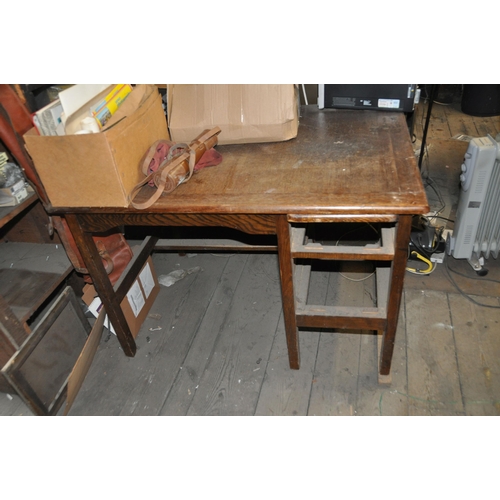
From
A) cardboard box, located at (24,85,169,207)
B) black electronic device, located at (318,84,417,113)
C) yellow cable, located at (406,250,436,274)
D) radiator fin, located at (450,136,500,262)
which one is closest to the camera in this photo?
cardboard box, located at (24,85,169,207)

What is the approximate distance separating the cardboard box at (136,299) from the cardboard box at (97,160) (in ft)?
1.91

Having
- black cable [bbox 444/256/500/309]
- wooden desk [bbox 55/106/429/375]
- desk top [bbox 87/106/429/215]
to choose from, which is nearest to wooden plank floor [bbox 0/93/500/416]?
black cable [bbox 444/256/500/309]

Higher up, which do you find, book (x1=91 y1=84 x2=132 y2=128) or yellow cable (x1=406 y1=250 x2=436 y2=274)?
book (x1=91 y1=84 x2=132 y2=128)

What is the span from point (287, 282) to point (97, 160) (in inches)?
26.0

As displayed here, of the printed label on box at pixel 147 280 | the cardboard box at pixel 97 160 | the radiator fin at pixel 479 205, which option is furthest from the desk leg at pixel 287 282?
the radiator fin at pixel 479 205

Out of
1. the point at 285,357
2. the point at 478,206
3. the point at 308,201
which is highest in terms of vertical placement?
the point at 308,201

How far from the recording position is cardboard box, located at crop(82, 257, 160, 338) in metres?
1.75

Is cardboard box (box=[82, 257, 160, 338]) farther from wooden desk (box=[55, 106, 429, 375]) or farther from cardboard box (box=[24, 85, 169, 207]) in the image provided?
cardboard box (box=[24, 85, 169, 207])

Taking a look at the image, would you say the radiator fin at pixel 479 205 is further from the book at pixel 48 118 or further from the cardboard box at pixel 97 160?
the book at pixel 48 118

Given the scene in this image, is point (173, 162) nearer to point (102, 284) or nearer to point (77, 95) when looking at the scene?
point (77, 95)

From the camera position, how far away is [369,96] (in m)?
1.57

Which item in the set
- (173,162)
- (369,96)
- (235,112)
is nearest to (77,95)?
(173,162)

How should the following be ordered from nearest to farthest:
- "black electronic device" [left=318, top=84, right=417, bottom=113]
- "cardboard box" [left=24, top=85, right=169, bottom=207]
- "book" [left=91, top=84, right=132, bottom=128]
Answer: "cardboard box" [left=24, top=85, right=169, bottom=207], "book" [left=91, top=84, right=132, bottom=128], "black electronic device" [left=318, top=84, right=417, bottom=113]

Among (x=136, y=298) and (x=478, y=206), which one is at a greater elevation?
(x=478, y=206)
